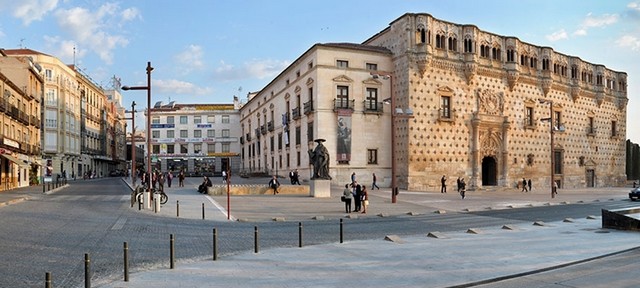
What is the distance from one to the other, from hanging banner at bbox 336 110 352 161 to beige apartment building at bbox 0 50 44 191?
24907 mm

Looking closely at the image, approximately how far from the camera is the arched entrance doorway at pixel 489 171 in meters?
49.2

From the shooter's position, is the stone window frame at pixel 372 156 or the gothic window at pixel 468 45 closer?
the stone window frame at pixel 372 156

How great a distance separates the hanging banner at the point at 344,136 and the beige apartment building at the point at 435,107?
9 centimetres

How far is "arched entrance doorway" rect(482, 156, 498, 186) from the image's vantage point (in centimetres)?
4925

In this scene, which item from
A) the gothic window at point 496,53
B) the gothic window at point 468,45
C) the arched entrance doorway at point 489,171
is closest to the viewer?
the gothic window at point 468,45

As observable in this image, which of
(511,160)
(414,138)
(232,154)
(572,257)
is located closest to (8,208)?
(572,257)

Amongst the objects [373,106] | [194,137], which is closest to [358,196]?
[373,106]

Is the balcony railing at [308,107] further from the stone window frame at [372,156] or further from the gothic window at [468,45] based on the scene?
the gothic window at [468,45]

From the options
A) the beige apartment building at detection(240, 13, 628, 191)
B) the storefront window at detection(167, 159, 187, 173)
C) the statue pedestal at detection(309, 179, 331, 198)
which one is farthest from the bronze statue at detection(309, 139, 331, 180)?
the storefront window at detection(167, 159, 187, 173)

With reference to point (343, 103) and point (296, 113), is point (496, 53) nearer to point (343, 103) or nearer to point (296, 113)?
point (343, 103)

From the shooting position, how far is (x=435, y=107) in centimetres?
4475

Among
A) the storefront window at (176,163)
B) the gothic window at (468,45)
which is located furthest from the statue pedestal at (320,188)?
the storefront window at (176,163)

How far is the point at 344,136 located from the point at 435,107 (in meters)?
8.56

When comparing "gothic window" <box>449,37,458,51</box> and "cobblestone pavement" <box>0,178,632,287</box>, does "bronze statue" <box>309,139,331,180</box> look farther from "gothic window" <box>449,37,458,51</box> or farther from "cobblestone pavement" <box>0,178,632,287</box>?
"gothic window" <box>449,37,458,51</box>
